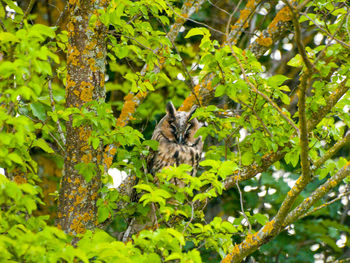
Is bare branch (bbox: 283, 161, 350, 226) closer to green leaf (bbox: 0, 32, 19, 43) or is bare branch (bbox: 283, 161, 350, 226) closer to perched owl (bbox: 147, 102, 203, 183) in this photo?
green leaf (bbox: 0, 32, 19, 43)

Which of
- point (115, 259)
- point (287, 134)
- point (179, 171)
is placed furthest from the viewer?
point (287, 134)

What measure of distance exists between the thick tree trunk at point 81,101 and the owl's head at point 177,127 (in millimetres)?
1781

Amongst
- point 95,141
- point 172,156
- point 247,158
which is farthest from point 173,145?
point 95,141

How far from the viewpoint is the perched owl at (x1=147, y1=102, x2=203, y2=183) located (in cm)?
539

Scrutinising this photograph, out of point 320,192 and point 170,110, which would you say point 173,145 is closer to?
point 170,110

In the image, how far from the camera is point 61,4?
648cm

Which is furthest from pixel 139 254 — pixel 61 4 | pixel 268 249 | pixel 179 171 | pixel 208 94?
pixel 61 4

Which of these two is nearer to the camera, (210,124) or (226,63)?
(226,63)

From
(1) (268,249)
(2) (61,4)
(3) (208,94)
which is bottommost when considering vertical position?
(1) (268,249)

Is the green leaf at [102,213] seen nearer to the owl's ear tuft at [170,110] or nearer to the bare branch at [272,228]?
the bare branch at [272,228]

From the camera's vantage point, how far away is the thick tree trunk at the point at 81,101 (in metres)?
3.40

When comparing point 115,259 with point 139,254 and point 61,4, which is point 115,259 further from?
point 61,4

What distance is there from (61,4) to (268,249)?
371 centimetres

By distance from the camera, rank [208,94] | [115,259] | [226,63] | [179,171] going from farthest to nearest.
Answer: [208,94] → [226,63] → [179,171] → [115,259]
